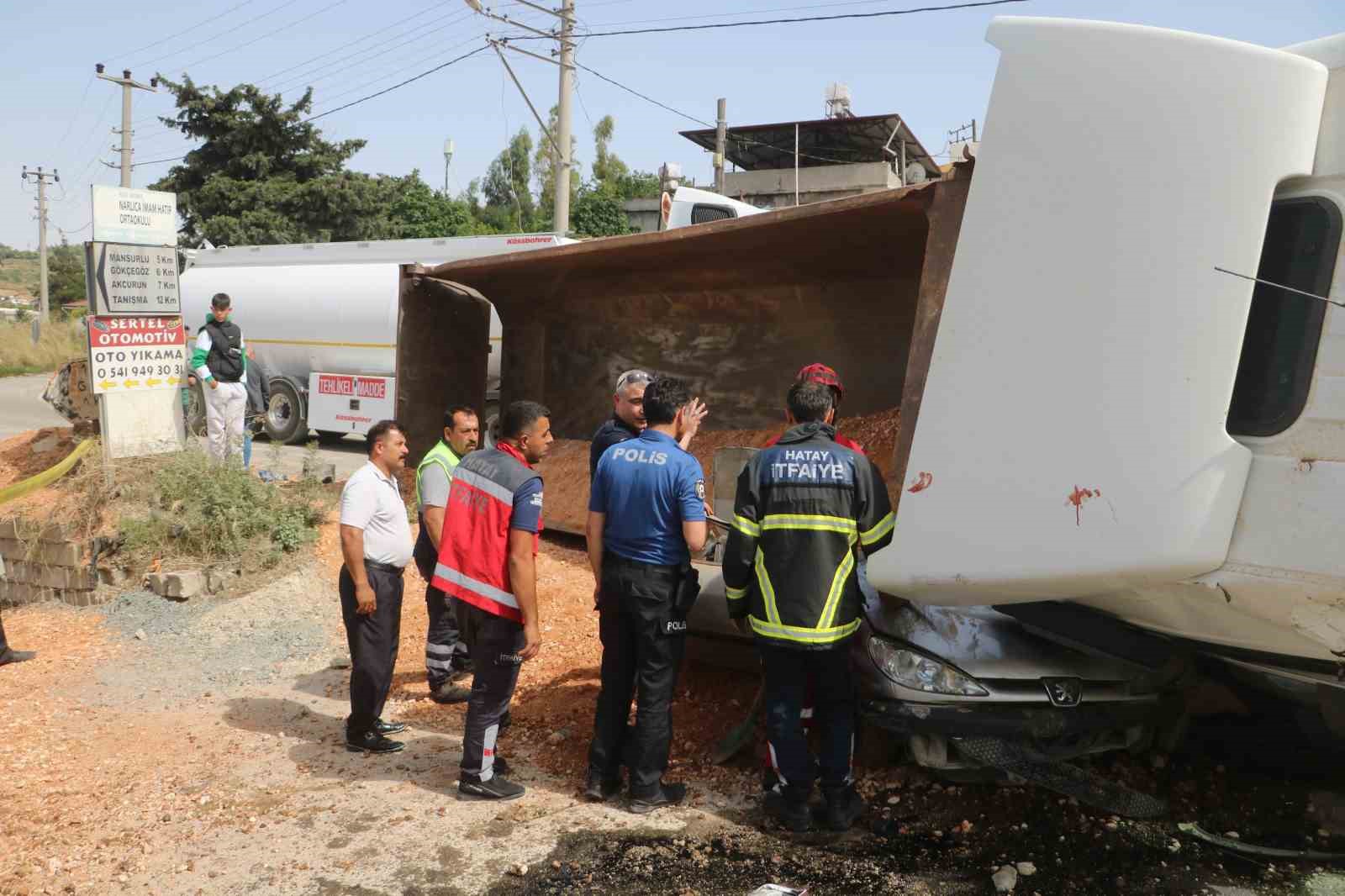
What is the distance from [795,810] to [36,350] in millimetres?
33160

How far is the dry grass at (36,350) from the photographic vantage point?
2942 cm

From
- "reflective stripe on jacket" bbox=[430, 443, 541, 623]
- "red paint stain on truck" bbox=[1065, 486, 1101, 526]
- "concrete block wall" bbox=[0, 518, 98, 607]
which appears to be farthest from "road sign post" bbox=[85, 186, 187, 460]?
"red paint stain on truck" bbox=[1065, 486, 1101, 526]

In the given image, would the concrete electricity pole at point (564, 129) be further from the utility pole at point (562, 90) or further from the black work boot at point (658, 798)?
the black work boot at point (658, 798)

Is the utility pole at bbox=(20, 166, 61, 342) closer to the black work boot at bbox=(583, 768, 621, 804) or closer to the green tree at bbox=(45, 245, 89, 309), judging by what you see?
the green tree at bbox=(45, 245, 89, 309)

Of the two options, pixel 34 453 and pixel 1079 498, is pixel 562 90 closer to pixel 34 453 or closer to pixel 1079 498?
pixel 34 453

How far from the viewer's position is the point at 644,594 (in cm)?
407

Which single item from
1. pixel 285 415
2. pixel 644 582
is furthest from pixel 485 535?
pixel 285 415

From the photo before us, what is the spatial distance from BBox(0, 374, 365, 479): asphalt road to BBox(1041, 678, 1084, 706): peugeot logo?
7296 millimetres

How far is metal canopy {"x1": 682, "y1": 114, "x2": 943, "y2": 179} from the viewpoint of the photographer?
1816 cm

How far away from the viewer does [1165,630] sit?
357cm

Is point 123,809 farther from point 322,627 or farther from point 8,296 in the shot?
point 8,296

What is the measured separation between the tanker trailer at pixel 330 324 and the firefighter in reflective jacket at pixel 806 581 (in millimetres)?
9713

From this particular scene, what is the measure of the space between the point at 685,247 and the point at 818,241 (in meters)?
1.01

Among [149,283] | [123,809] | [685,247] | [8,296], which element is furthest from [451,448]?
[8,296]
